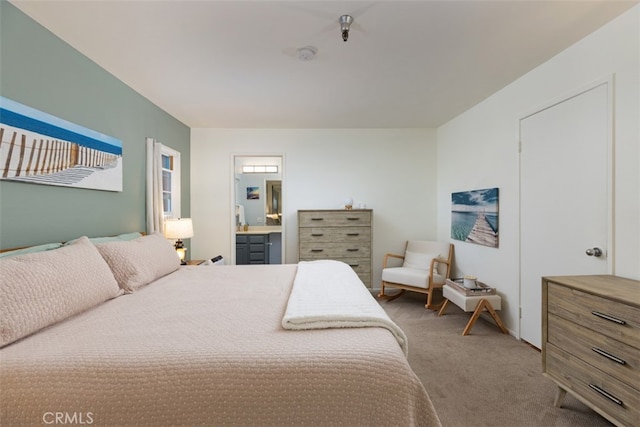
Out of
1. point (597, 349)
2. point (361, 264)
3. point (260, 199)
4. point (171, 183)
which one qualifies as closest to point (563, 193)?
point (597, 349)

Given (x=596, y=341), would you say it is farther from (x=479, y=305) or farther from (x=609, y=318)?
(x=479, y=305)

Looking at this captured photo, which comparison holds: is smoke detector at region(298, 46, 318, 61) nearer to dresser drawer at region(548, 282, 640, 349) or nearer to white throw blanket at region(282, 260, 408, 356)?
white throw blanket at region(282, 260, 408, 356)

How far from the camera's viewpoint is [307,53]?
222 cm

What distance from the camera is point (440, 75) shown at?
2645 mm

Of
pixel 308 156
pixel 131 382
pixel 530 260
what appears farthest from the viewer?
pixel 308 156

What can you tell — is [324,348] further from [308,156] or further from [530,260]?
[308,156]

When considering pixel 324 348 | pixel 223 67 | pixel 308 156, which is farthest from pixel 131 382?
pixel 308 156

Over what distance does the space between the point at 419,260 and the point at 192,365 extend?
11.8 ft

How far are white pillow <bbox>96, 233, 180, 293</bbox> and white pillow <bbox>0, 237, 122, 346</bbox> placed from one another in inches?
9.4

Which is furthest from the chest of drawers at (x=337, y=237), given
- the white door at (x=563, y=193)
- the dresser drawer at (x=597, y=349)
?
the dresser drawer at (x=597, y=349)

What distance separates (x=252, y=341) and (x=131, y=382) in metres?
0.42

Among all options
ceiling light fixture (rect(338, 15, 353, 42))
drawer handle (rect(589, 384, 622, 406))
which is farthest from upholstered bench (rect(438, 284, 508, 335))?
ceiling light fixture (rect(338, 15, 353, 42))

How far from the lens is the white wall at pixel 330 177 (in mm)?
4379

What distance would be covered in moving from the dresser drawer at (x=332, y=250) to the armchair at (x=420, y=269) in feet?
1.31
